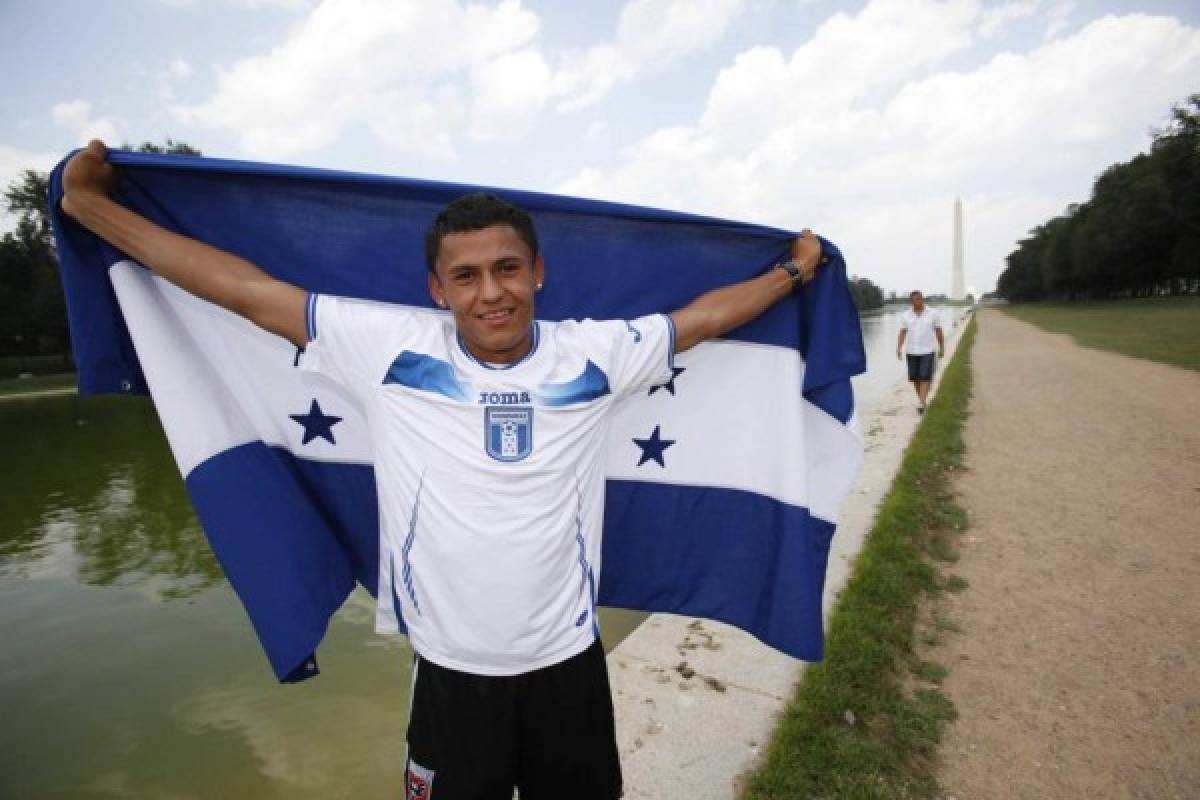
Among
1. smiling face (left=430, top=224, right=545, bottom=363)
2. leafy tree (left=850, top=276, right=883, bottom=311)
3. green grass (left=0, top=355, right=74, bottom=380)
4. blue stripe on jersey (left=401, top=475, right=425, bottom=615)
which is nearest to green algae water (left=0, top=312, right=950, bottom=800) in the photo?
blue stripe on jersey (left=401, top=475, right=425, bottom=615)

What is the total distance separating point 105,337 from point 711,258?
2.41 meters

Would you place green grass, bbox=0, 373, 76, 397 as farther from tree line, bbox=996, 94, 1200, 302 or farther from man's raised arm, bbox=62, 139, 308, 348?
tree line, bbox=996, 94, 1200, 302

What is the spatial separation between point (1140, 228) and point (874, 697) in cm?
7399

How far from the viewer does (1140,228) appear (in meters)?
56.0

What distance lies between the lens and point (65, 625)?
530 cm

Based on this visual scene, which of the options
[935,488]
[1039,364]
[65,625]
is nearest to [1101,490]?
[935,488]

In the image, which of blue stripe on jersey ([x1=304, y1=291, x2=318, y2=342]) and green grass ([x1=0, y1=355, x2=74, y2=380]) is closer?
blue stripe on jersey ([x1=304, y1=291, x2=318, y2=342])

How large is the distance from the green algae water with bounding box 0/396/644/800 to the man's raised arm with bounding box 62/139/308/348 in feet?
8.69

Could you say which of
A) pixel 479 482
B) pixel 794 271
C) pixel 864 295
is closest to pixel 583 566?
pixel 479 482

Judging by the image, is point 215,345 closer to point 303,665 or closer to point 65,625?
point 303,665

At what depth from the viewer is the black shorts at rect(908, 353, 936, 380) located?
11.1m

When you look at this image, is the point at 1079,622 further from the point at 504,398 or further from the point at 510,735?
→ the point at 504,398

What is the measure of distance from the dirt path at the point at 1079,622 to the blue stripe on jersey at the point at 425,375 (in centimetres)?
280

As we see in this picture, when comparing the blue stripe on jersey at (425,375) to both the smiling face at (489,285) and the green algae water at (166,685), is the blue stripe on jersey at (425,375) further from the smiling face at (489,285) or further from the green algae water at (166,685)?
the green algae water at (166,685)
